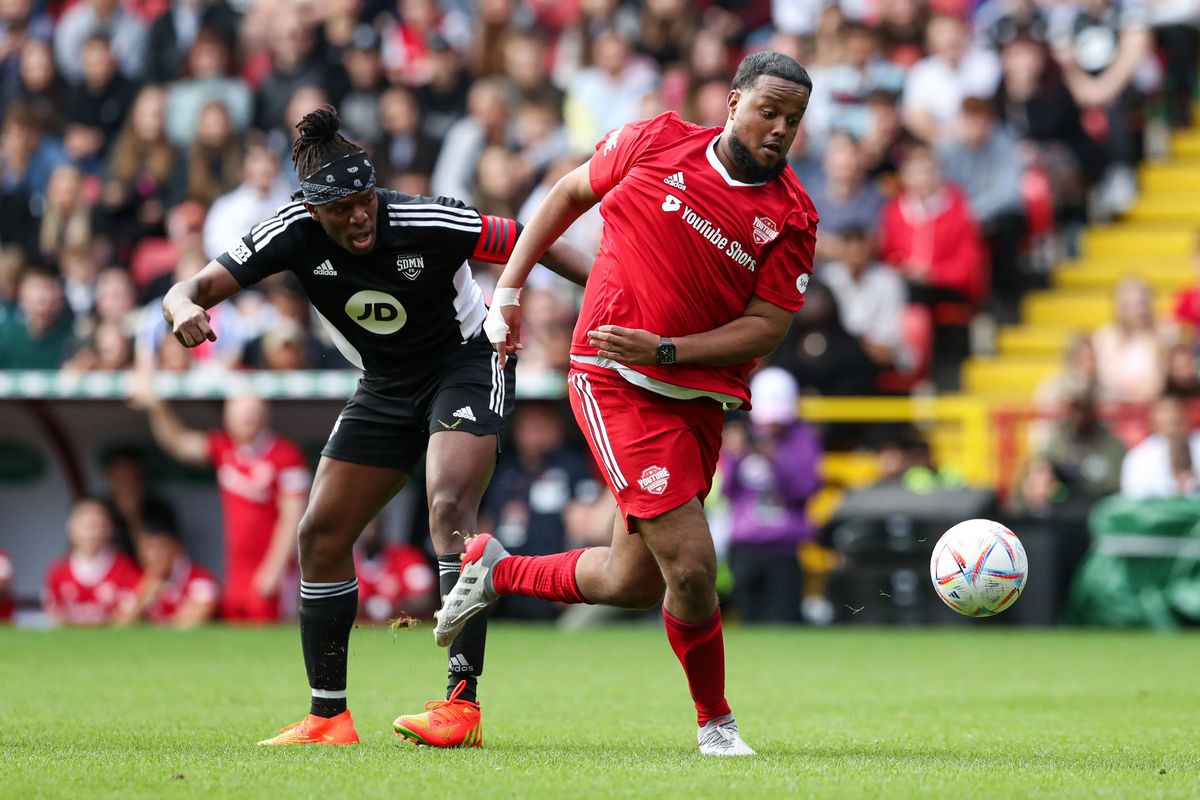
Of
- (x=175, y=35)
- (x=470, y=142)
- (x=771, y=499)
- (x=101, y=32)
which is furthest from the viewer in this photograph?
(x=101, y=32)

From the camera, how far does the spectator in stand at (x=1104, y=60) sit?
697 inches

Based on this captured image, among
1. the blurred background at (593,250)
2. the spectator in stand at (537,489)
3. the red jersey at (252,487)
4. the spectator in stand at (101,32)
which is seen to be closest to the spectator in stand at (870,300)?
the blurred background at (593,250)

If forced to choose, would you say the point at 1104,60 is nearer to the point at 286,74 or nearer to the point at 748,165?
the point at 286,74

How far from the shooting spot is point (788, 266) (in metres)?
6.52

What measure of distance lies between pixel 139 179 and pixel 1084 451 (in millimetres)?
9639

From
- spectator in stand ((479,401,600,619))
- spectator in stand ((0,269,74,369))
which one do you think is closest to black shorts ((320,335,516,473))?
spectator in stand ((479,401,600,619))

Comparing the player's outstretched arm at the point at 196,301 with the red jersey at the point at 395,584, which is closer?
the player's outstretched arm at the point at 196,301

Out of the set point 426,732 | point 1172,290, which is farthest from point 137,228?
point 426,732

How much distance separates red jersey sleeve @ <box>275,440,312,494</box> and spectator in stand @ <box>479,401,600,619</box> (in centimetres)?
147

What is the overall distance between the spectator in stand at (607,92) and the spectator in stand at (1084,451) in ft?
17.2

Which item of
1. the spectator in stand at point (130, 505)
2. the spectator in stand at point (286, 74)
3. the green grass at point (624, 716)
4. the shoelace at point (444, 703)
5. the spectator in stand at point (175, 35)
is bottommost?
the green grass at point (624, 716)

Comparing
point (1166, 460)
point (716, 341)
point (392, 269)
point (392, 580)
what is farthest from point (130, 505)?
point (716, 341)

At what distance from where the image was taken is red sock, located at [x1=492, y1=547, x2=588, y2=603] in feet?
22.0

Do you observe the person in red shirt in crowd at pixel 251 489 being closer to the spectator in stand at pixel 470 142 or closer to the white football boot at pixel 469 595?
the spectator in stand at pixel 470 142
